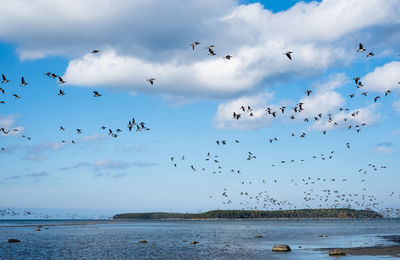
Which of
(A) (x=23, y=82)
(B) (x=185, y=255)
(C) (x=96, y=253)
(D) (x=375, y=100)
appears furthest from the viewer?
(C) (x=96, y=253)

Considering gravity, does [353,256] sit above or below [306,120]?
below

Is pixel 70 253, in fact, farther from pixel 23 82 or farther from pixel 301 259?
pixel 301 259

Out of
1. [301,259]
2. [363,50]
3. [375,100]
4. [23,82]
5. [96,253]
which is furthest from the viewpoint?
[96,253]

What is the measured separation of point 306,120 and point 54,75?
3398cm

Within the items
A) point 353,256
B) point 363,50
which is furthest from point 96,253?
point 363,50

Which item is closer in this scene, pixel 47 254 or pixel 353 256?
pixel 353 256

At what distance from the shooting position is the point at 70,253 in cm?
6191

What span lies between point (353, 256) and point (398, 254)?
570cm

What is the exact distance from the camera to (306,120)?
58.6m

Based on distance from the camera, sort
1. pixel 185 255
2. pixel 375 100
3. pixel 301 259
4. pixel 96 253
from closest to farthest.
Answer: pixel 301 259
pixel 375 100
pixel 185 255
pixel 96 253

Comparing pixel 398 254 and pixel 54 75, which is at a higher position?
pixel 54 75

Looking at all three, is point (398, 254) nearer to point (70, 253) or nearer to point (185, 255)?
point (185, 255)

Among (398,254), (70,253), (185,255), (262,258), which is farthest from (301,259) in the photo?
(70,253)

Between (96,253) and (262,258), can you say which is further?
(96,253)
